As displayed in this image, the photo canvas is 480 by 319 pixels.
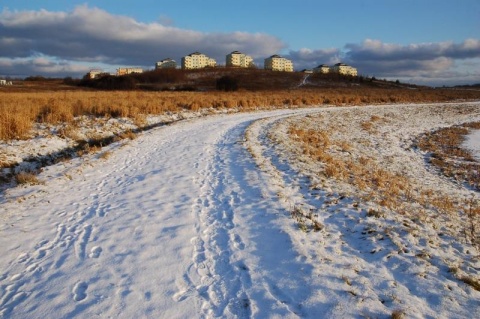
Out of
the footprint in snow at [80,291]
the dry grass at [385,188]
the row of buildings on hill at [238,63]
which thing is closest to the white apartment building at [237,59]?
the row of buildings on hill at [238,63]

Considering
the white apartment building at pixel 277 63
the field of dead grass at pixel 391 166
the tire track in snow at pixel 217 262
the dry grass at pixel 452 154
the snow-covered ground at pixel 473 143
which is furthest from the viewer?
the white apartment building at pixel 277 63

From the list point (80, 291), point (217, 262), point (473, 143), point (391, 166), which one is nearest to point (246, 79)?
point (473, 143)

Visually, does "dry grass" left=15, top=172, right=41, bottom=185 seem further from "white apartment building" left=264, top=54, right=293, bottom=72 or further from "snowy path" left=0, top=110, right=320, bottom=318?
"white apartment building" left=264, top=54, right=293, bottom=72

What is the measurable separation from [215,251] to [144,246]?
127 centimetres

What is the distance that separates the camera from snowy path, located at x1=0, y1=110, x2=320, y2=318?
4.38 meters

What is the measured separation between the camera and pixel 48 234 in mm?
6191

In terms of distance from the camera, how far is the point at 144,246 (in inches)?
229

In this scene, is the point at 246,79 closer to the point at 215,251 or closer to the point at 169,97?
the point at 169,97

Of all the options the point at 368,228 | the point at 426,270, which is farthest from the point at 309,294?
the point at 368,228

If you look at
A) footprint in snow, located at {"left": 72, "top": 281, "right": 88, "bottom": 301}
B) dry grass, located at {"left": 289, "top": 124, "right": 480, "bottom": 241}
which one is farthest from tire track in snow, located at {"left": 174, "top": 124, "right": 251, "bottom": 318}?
dry grass, located at {"left": 289, "top": 124, "right": 480, "bottom": 241}

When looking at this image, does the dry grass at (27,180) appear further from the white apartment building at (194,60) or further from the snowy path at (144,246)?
the white apartment building at (194,60)

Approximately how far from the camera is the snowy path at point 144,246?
14.4 ft

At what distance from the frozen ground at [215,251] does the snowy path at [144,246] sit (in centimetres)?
2

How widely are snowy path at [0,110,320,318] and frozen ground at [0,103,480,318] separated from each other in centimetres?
2
